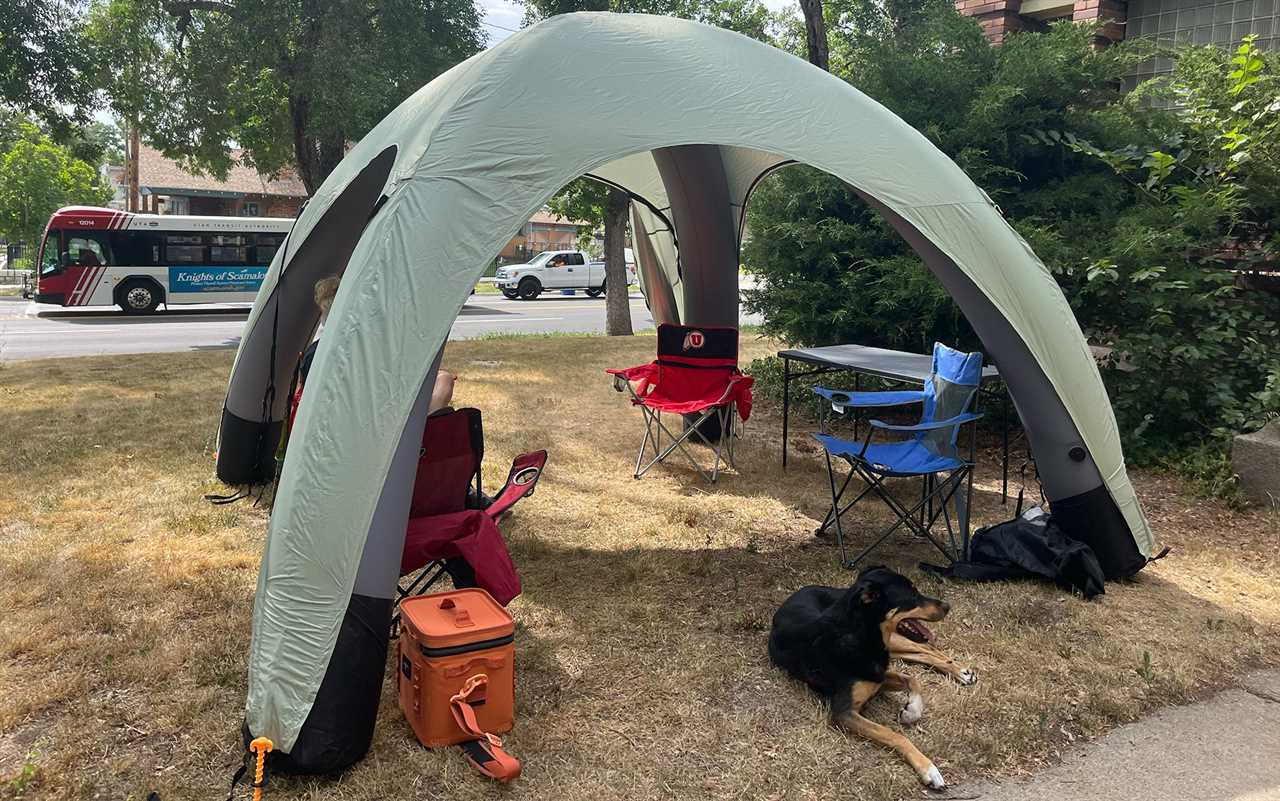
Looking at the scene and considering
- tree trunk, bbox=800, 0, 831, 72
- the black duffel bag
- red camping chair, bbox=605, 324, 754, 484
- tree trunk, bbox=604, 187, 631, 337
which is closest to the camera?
the black duffel bag

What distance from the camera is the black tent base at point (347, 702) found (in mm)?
2641

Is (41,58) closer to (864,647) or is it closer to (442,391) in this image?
(442,391)

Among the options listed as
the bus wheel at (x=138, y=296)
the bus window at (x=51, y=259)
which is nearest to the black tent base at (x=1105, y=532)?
the bus wheel at (x=138, y=296)

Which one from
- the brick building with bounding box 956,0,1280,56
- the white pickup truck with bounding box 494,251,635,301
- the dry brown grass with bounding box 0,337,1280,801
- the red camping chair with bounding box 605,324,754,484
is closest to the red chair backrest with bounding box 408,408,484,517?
the dry brown grass with bounding box 0,337,1280,801

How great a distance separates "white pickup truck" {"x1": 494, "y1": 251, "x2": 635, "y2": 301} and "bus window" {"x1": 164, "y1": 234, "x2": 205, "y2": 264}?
10328 mm

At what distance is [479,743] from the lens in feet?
9.09

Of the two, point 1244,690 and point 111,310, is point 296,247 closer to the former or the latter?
point 1244,690

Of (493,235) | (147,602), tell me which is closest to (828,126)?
(493,235)

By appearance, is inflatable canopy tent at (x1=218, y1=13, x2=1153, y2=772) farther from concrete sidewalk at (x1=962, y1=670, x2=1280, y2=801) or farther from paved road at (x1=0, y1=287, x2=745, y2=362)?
paved road at (x1=0, y1=287, x2=745, y2=362)

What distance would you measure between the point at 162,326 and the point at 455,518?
1550 centimetres

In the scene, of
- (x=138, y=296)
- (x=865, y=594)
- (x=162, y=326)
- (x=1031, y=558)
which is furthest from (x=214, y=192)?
(x=865, y=594)

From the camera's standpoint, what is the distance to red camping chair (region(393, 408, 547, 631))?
327cm

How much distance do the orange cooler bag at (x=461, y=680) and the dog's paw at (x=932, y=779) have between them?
4.03ft

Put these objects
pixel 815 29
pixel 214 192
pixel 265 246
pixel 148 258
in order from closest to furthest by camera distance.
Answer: pixel 815 29
pixel 148 258
pixel 265 246
pixel 214 192
